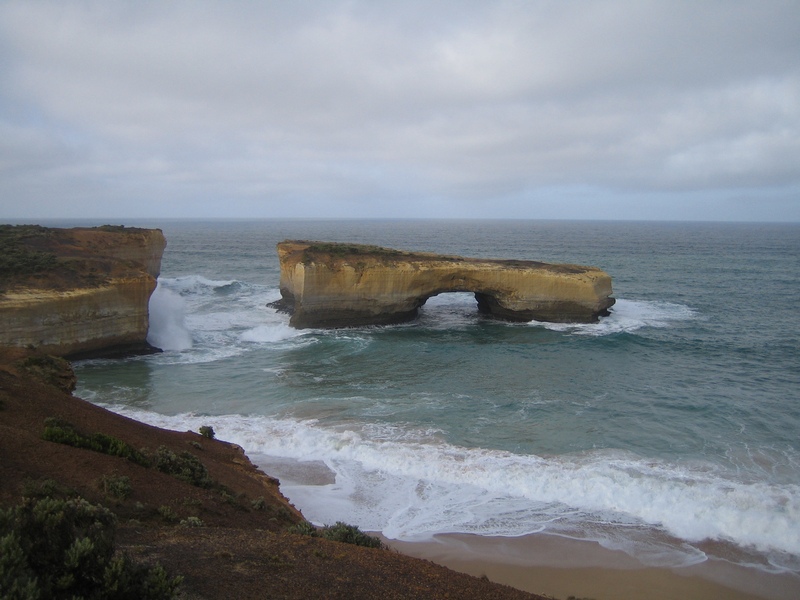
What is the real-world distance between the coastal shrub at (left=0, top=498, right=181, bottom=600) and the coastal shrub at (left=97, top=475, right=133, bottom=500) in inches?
116

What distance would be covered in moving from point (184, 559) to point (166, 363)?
18.4 metres

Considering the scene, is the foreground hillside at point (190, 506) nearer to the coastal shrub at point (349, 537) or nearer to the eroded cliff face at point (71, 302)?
the coastal shrub at point (349, 537)

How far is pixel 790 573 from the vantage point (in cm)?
1028

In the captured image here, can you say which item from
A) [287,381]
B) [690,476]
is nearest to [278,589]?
[690,476]

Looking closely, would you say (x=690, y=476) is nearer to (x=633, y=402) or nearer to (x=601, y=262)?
(x=633, y=402)

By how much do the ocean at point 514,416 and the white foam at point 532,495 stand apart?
0.16ft

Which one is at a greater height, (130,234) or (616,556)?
(130,234)

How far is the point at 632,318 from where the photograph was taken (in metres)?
31.8

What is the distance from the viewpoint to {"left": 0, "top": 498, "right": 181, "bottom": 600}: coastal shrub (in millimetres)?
4438

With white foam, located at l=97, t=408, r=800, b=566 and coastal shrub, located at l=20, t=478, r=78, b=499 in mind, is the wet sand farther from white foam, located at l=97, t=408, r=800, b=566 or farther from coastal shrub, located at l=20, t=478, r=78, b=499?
coastal shrub, located at l=20, t=478, r=78, b=499

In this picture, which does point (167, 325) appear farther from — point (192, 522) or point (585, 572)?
point (585, 572)

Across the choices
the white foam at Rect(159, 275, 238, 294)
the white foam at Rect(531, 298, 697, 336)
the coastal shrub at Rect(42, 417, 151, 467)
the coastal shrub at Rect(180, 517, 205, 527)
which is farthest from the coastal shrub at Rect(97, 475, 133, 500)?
the white foam at Rect(159, 275, 238, 294)

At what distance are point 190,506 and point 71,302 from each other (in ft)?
55.8

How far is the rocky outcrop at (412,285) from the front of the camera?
29.5 metres
